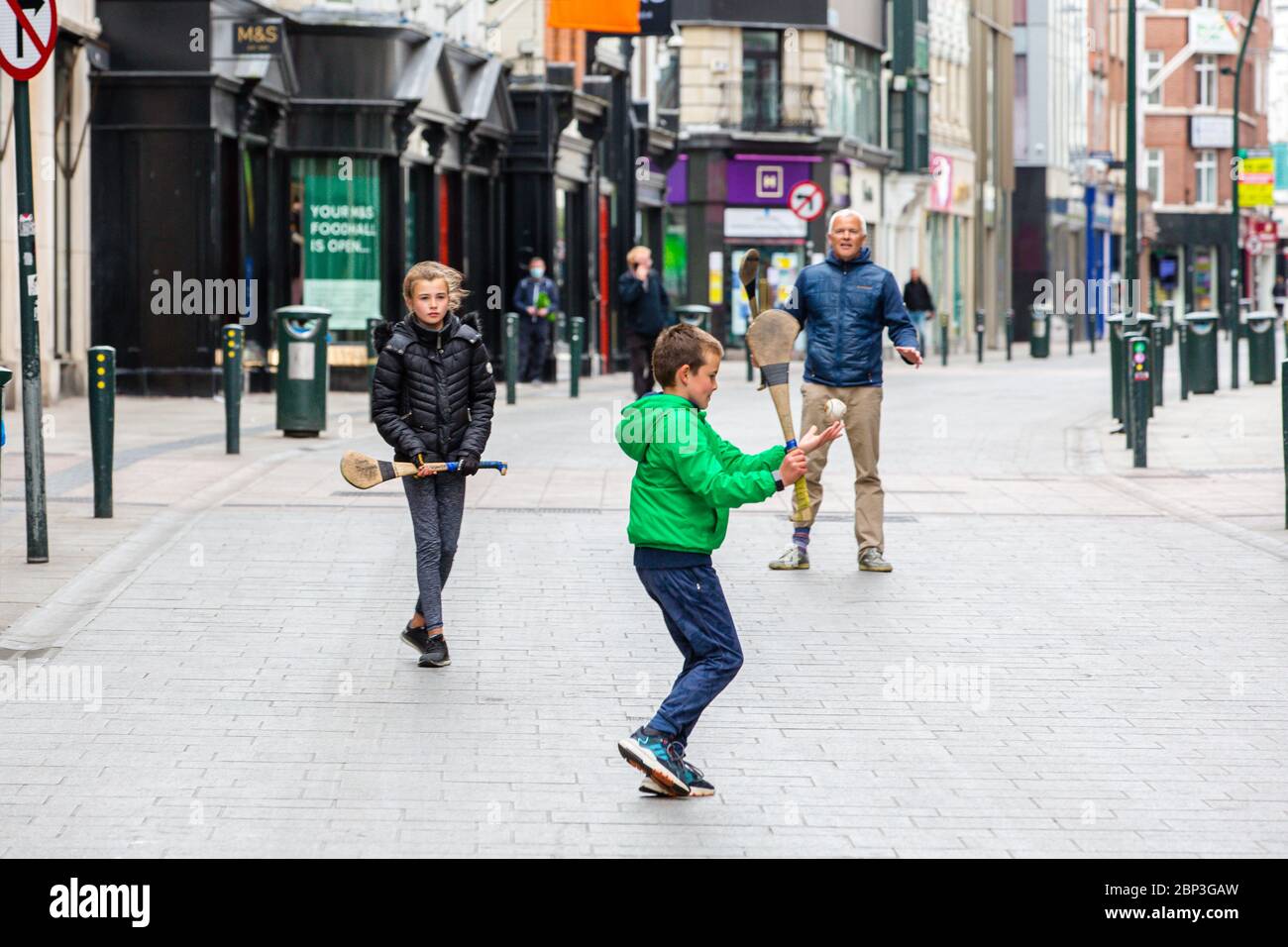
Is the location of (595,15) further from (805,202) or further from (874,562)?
(874,562)

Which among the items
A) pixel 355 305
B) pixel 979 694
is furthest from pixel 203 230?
pixel 979 694

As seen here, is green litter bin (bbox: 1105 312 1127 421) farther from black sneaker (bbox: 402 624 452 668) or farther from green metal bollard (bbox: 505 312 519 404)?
black sneaker (bbox: 402 624 452 668)

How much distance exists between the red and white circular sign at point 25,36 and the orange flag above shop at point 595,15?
23300mm

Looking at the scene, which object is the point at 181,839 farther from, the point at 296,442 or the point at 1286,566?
the point at 296,442

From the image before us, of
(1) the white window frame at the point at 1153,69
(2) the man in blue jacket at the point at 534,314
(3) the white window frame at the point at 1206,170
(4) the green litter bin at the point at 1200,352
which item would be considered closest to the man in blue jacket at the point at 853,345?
(4) the green litter bin at the point at 1200,352

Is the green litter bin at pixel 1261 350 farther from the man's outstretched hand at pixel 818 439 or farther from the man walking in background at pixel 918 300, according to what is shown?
the man's outstretched hand at pixel 818 439

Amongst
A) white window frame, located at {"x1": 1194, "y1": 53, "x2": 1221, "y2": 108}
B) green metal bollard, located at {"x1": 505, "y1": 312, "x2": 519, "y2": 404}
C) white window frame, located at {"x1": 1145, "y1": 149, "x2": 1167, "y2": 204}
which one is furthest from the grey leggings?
white window frame, located at {"x1": 1194, "y1": 53, "x2": 1221, "y2": 108}

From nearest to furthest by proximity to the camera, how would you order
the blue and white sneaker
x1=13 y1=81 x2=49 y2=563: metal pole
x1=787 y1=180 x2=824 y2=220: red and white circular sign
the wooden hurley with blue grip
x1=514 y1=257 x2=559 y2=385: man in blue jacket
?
the blue and white sneaker → the wooden hurley with blue grip → x1=13 y1=81 x2=49 y2=563: metal pole → x1=514 y1=257 x2=559 y2=385: man in blue jacket → x1=787 y1=180 x2=824 y2=220: red and white circular sign

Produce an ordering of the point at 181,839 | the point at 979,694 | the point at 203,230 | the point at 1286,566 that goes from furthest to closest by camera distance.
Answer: the point at 203,230, the point at 1286,566, the point at 979,694, the point at 181,839

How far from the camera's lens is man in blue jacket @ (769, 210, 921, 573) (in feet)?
39.8

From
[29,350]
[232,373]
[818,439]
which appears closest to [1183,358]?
[232,373]

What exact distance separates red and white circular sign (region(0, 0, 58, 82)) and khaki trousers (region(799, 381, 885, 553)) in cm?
426
